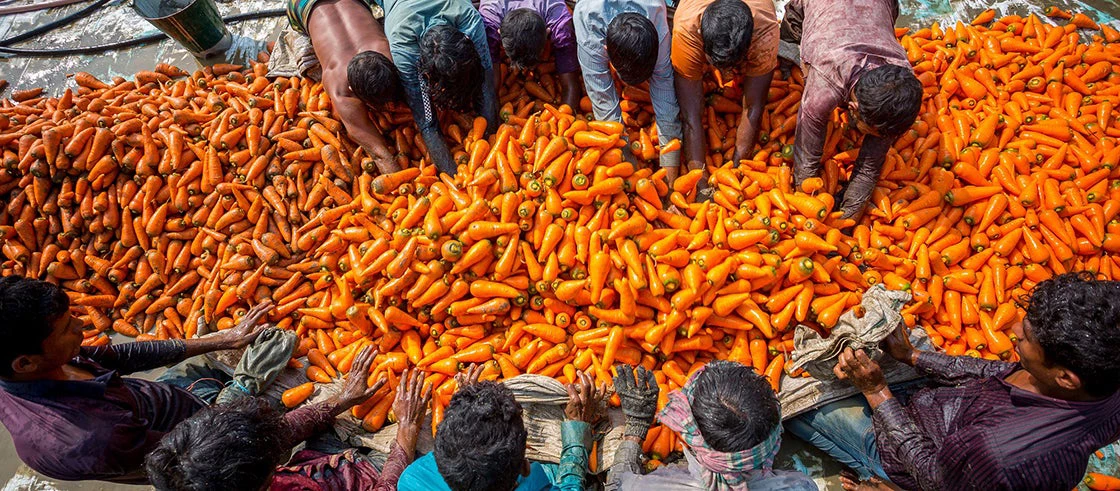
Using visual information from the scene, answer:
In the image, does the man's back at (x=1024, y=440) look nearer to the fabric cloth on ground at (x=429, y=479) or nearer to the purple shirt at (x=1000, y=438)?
the purple shirt at (x=1000, y=438)

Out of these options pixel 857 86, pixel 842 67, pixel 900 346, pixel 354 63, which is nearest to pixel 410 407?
pixel 354 63

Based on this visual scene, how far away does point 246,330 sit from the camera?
3650mm

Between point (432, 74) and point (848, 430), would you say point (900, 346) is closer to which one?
point (848, 430)

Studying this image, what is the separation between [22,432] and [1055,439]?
420 cm

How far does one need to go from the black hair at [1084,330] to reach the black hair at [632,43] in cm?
233

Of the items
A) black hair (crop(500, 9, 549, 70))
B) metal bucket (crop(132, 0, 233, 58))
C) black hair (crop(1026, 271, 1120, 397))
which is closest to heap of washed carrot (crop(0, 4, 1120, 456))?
black hair (crop(500, 9, 549, 70))

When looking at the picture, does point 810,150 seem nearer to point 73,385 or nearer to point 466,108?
point 466,108

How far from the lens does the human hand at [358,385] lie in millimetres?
3244

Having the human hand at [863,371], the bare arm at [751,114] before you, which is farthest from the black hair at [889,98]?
the human hand at [863,371]

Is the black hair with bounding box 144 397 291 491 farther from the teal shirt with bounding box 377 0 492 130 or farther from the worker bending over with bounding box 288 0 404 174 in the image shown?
the teal shirt with bounding box 377 0 492 130

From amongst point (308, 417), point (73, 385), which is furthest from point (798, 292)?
point (73, 385)

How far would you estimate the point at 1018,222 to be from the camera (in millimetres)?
3670

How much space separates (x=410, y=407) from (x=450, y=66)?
2.03 meters

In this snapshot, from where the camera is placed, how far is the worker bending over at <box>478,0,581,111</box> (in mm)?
3797
